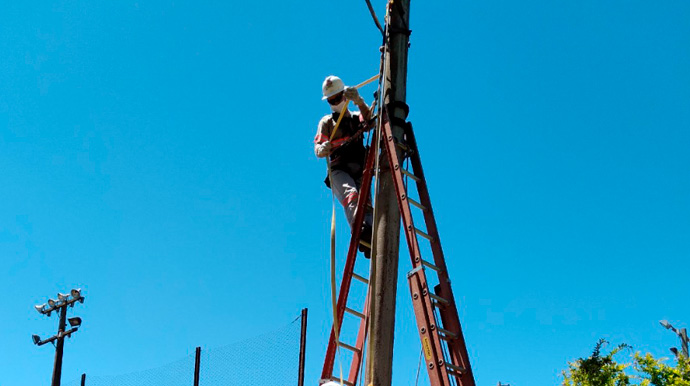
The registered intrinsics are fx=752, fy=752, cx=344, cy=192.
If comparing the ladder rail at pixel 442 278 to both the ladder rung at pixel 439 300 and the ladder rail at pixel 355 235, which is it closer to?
the ladder rung at pixel 439 300

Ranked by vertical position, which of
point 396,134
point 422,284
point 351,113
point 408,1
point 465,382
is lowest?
point 465,382

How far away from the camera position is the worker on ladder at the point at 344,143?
5098 millimetres

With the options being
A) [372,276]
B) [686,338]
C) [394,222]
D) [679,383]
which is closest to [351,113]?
[394,222]

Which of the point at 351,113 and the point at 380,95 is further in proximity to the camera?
the point at 351,113

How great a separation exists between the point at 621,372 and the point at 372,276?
5.65m

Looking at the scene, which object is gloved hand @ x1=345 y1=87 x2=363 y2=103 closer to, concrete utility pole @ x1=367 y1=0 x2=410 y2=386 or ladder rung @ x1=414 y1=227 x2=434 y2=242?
concrete utility pole @ x1=367 y1=0 x2=410 y2=386

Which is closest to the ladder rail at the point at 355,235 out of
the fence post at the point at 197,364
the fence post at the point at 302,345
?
the fence post at the point at 302,345

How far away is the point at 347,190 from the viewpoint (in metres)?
5.18

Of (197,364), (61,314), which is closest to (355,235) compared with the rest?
(197,364)

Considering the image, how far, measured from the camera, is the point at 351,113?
5.28m

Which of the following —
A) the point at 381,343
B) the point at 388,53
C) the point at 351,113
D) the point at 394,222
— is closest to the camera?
the point at 381,343

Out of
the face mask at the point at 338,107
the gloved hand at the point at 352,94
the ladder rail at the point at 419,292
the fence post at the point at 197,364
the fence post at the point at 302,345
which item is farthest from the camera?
the fence post at the point at 197,364

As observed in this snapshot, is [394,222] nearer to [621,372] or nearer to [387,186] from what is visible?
[387,186]

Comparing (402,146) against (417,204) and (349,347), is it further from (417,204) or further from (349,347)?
(349,347)
